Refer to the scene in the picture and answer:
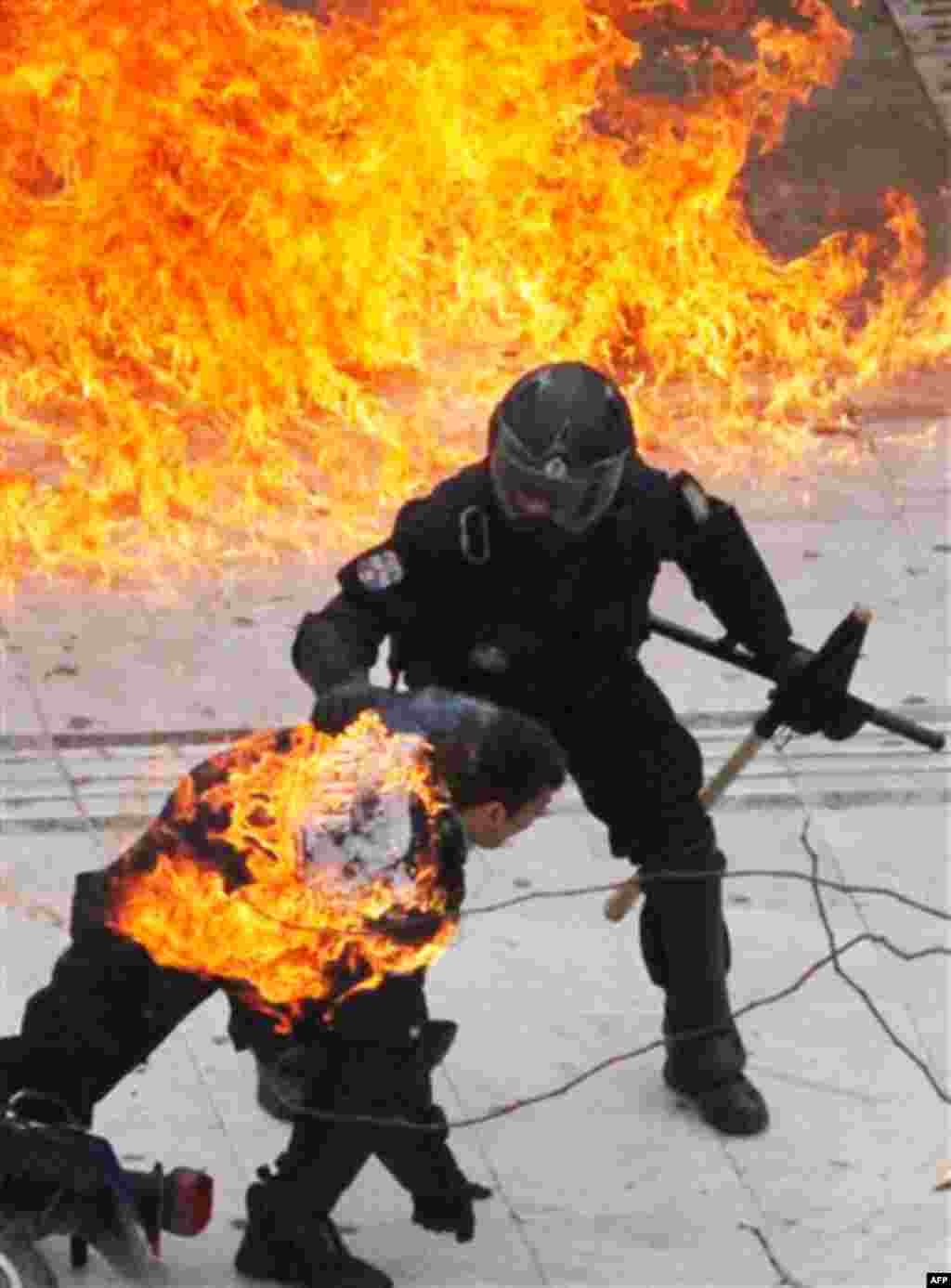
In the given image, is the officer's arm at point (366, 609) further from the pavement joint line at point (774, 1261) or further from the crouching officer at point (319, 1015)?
the pavement joint line at point (774, 1261)

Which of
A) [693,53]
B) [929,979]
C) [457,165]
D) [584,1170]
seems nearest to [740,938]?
[929,979]

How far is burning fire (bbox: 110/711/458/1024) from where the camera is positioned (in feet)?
21.0

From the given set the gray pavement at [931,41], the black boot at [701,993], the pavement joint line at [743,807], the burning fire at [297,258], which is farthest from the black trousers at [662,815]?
the gray pavement at [931,41]

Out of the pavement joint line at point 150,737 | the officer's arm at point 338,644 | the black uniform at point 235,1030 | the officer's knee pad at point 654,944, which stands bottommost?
the pavement joint line at point 150,737

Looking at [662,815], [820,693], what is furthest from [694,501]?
[662,815]

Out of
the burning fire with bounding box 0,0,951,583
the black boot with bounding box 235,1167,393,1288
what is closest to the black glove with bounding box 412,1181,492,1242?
the black boot with bounding box 235,1167,393,1288

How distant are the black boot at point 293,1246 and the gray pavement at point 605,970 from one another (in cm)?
9

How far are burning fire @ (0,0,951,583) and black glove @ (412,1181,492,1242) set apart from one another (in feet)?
10.5

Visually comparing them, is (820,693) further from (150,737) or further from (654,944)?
(150,737)

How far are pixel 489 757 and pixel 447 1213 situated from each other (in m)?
0.93

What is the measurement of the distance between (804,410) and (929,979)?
3281mm

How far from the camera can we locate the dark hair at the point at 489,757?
21.1 feet

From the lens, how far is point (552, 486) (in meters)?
7.11

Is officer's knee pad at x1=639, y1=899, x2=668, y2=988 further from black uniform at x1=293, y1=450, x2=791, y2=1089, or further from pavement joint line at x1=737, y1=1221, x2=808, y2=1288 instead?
pavement joint line at x1=737, y1=1221, x2=808, y2=1288
